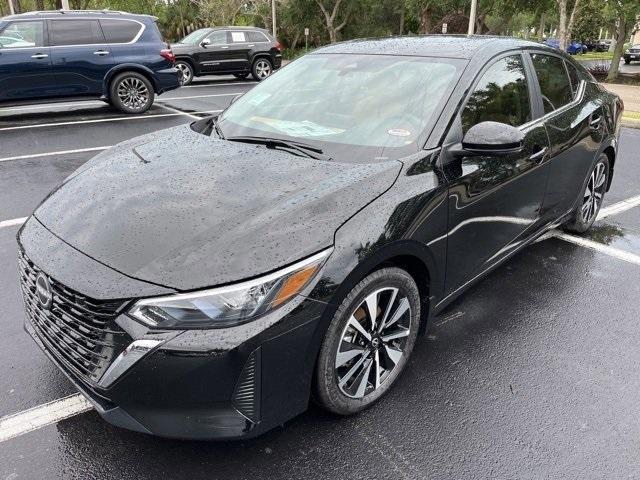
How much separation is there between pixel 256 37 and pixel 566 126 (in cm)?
1514

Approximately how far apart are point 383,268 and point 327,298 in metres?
0.41

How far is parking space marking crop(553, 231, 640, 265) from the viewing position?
4438 mm

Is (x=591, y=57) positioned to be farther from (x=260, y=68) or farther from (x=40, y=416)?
(x=40, y=416)

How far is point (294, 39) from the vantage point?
134ft

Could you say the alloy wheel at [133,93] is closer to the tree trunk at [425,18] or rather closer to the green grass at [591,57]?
the tree trunk at [425,18]

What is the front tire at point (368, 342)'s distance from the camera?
7.61 ft

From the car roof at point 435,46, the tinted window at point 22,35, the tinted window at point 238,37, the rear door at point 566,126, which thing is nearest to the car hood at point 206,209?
the car roof at point 435,46

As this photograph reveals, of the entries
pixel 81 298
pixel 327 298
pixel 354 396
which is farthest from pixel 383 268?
pixel 81 298

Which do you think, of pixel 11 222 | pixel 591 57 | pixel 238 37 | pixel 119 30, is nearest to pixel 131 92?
pixel 119 30

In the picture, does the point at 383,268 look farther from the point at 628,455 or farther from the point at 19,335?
the point at 19,335

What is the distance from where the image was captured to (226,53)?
16828 mm

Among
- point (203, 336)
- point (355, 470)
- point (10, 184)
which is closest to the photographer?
point (203, 336)

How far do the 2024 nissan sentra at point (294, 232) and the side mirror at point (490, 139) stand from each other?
1 centimetres

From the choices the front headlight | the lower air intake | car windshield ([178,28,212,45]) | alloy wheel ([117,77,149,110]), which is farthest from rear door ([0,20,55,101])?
the lower air intake
